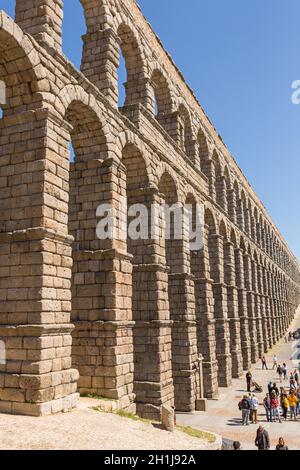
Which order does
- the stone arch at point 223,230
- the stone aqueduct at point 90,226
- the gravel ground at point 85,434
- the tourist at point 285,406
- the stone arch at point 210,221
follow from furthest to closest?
the stone arch at point 223,230 < the stone arch at point 210,221 < the tourist at point 285,406 < the stone aqueduct at point 90,226 < the gravel ground at point 85,434

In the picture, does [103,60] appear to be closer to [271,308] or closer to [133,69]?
[133,69]

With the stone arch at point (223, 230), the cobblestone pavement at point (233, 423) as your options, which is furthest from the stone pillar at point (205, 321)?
the stone arch at point (223, 230)

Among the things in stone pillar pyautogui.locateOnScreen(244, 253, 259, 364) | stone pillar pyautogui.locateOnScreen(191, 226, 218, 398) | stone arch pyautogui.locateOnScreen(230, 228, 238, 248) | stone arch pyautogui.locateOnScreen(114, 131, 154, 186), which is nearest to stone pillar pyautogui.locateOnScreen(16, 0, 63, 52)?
stone arch pyautogui.locateOnScreen(114, 131, 154, 186)

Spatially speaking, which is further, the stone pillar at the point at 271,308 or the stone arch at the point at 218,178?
the stone pillar at the point at 271,308

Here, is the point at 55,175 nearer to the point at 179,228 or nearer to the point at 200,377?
the point at 179,228

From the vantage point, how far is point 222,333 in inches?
991

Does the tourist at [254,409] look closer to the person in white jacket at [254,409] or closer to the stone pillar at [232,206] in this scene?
the person in white jacket at [254,409]

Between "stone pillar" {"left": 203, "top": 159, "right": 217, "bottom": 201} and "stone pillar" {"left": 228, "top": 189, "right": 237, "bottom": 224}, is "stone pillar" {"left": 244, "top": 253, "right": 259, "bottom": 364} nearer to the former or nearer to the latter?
"stone pillar" {"left": 228, "top": 189, "right": 237, "bottom": 224}

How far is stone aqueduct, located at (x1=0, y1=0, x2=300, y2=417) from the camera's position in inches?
382

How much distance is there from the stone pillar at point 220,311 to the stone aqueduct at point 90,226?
2.70m

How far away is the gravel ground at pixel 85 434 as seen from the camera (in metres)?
7.48

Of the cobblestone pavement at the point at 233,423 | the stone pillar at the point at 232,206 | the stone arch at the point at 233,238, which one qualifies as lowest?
the cobblestone pavement at the point at 233,423

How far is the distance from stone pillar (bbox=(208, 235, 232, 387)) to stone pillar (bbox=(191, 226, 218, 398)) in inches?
108

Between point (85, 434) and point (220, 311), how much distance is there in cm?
1806
